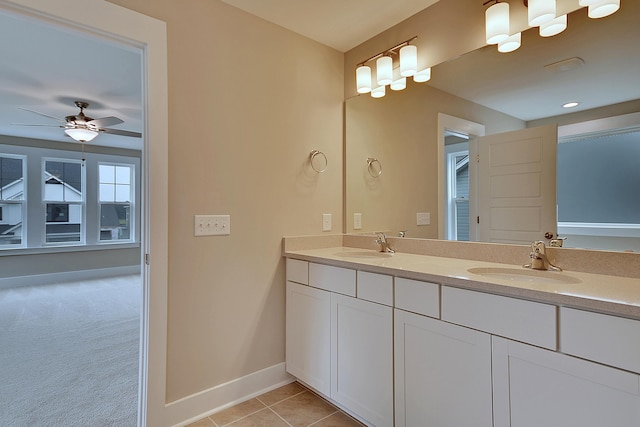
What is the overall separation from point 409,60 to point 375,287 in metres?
1.40

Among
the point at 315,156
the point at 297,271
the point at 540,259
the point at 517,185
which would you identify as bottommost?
the point at 297,271

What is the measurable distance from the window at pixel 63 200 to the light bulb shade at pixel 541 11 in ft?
22.2

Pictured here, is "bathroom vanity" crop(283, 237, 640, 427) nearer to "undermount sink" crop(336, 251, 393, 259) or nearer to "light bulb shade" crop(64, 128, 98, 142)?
"undermount sink" crop(336, 251, 393, 259)

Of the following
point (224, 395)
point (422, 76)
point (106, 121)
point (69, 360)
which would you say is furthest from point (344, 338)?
point (106, 121)

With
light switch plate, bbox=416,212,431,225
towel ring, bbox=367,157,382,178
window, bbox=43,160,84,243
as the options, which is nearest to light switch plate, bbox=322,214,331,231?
towel ring, bbox=367,157,382,178

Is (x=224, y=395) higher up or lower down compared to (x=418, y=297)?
lower down

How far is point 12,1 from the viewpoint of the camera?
1.31m

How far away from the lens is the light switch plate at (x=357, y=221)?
245cm

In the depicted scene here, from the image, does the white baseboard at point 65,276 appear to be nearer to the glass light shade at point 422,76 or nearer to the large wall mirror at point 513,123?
the large wall mirror at point 513,123

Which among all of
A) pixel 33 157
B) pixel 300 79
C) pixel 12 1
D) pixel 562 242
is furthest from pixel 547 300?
pixel 33 157

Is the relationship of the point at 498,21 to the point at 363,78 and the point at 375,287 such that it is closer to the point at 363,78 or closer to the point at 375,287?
the point at 363,78

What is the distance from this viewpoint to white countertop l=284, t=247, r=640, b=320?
94cm

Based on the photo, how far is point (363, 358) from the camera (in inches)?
64.1

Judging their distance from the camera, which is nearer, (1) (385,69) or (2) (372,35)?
(1) (385,69)
